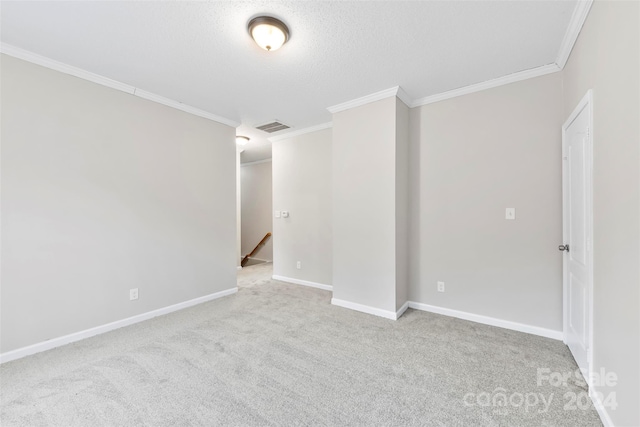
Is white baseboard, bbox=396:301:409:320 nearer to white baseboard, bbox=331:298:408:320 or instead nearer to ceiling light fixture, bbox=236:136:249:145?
white baseboard, bbox=331:298:408:320

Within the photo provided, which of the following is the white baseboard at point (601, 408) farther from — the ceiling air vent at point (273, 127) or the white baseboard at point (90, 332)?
the ceiling air vent at point (273, 127)

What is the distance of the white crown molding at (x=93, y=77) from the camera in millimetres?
2214

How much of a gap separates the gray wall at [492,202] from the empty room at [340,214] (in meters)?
Answer: 0.02

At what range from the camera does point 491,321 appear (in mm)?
2822

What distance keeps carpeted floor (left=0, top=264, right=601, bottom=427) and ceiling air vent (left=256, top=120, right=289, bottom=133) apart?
8.98 ft

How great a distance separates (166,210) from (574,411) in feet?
12.8

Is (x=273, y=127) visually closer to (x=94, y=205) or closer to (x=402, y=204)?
(x=402, y=204)

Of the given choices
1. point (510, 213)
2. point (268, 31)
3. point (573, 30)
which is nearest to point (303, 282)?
point (510, 213)

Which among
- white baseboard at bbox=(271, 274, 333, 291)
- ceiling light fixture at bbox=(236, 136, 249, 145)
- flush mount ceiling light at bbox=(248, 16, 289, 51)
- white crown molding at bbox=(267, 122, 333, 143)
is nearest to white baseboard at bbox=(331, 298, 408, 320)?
white baseboard at bbox=(271, 274, 333, 291)

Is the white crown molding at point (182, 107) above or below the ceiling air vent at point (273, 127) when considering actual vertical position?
below

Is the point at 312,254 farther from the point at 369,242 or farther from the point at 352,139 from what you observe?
the point at 352,139

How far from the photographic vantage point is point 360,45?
7.21ft

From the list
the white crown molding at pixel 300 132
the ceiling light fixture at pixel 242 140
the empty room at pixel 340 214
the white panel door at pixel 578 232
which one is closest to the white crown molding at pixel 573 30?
the empty room at pixel 340 214

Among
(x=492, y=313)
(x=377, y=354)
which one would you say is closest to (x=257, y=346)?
(x=377, y=354)
